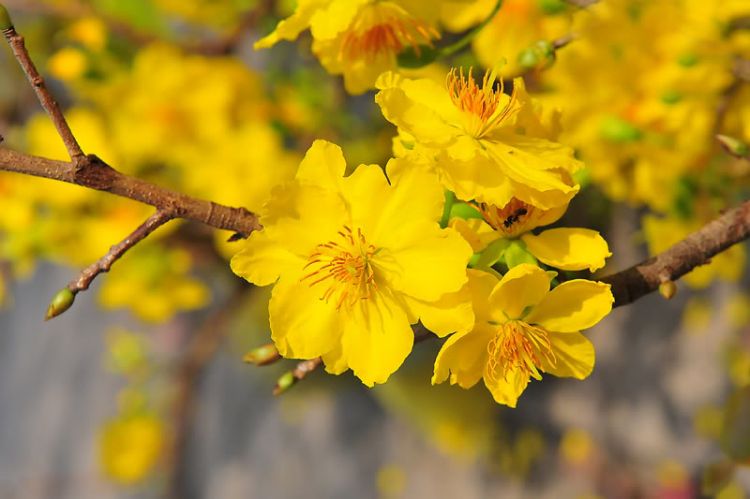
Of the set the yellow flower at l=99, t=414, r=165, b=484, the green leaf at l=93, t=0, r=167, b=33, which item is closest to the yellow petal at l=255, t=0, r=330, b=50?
the green leaf at l=93, t=0, r=167, b=33

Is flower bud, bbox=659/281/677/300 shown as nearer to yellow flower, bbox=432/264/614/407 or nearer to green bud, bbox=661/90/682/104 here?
yellow flower, bbox=432/264/614/407

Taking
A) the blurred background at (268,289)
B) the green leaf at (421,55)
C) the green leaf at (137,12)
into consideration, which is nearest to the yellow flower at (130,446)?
the blurred background at (268,289)

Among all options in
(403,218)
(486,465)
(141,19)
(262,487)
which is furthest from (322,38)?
(262,487)

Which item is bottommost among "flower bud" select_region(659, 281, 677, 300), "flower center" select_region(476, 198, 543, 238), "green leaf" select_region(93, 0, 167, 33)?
"green leaf" select_region(93, 0, 167, 33)

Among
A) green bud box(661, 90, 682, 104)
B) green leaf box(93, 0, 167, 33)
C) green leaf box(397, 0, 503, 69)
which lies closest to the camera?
green leaf box(397, 0, 503, 69)

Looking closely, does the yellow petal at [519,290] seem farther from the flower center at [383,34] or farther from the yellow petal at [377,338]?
the flower center at [383,34]

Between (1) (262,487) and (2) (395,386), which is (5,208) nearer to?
(2) (395,386)

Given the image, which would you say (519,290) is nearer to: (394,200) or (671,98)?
(394,200)

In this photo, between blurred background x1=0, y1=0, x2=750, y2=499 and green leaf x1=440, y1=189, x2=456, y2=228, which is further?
blurred background x1=0, y1=0, x2=750, y2=499
